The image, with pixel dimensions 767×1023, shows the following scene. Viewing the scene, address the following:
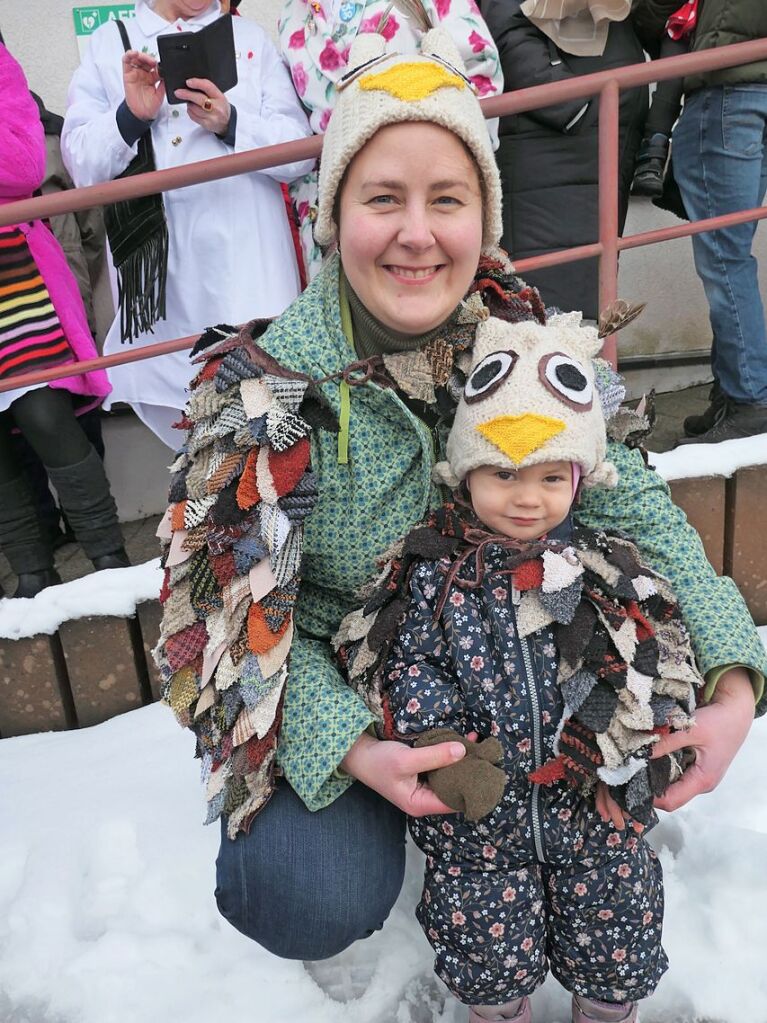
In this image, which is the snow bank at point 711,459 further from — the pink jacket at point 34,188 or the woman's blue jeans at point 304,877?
the pink jacket at point 34,188

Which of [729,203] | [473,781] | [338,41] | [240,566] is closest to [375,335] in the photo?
[240,566]

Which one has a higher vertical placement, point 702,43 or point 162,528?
point 702,43

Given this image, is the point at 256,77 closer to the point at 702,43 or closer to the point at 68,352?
the point at 68,352

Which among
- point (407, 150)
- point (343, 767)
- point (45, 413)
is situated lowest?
point (343, 767)

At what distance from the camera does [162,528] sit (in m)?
1.36

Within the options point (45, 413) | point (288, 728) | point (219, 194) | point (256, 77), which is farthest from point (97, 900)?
point (256, 77)

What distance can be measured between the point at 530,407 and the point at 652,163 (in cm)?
187

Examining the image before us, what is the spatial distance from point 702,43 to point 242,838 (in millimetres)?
2213

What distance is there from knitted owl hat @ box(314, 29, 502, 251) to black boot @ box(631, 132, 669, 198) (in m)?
1.59

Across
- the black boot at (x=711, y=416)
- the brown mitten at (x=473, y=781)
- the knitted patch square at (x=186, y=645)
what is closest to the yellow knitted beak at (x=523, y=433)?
the brown mitten at (x=473, y=781)

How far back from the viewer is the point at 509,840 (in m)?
1.23

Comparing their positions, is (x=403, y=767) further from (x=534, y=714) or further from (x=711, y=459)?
(x=711, y=459)

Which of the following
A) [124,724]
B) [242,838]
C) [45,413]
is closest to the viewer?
[242,838]

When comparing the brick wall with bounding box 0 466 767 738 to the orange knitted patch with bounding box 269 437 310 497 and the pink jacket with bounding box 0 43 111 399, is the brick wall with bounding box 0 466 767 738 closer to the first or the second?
the pink jacket with bounding box 0 43 111 399
